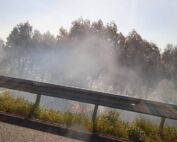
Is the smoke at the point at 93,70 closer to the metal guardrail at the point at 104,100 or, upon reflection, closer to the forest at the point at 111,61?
the forest at the point at 111,61

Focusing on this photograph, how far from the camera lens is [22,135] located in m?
6.00

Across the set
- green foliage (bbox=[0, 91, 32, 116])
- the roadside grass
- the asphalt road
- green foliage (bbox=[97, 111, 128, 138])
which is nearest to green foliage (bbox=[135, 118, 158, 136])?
the roadside grass

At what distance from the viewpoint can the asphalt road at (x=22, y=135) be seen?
5621 mm

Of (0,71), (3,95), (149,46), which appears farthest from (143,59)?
(3,95)

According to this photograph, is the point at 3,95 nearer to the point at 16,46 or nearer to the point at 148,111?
the point at 148,111

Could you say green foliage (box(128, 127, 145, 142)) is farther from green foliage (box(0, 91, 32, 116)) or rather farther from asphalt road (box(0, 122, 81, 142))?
green foliage (box(0, 91, 32, 116))

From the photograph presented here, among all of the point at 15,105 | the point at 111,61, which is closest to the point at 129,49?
the point at 111,61

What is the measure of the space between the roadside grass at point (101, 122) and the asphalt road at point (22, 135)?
1.16 m

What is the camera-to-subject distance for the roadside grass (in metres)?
7.30

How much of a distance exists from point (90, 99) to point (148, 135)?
1.51m

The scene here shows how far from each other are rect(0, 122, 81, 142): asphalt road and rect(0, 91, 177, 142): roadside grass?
1.16 metres

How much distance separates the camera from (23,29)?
7288 centimetres

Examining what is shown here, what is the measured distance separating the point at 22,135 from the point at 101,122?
222 cm

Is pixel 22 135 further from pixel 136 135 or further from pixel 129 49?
pixel 129 49
